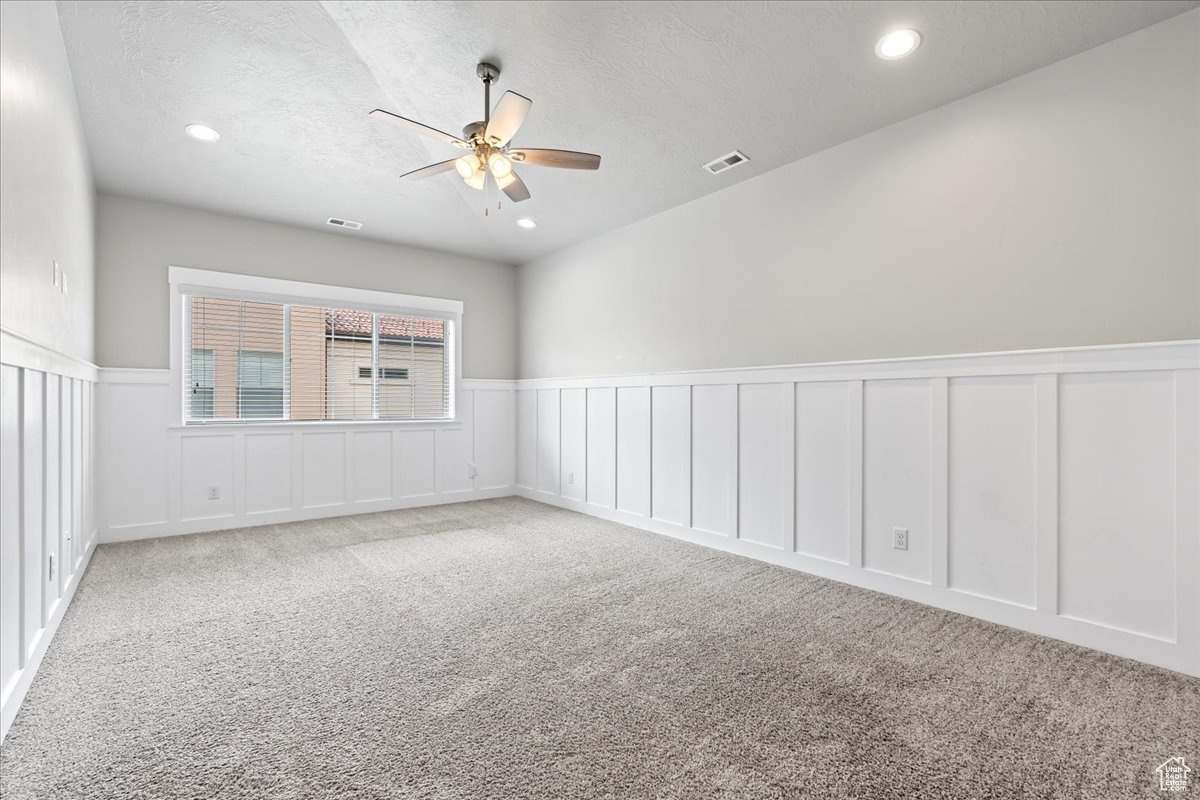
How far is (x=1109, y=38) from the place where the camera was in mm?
2352

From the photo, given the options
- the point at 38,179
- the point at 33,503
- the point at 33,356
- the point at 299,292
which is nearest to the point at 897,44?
the point at 38,179

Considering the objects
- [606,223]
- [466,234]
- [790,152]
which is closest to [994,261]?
[790,152]

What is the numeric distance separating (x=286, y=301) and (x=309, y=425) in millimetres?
1133

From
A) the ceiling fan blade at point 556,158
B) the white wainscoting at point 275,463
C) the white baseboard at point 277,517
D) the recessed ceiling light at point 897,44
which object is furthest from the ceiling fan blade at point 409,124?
the white baseboard at point 277,517

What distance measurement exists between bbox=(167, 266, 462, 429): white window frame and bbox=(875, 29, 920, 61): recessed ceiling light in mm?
4372

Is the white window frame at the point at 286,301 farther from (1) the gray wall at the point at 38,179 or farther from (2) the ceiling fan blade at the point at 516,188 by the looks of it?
(2) the ceiling fan blade at the point at 516,188

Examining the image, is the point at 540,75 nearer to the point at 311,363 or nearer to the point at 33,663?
the point at 33,663

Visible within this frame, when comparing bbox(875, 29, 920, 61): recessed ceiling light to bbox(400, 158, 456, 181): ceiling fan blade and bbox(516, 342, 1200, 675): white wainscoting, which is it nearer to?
bbox(516, 342, 1200, 675): white wainscoting

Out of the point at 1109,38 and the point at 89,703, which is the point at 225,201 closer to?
the point at 89,703

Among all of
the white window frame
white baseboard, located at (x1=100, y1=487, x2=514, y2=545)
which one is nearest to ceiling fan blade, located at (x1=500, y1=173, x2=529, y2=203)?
the white window frame

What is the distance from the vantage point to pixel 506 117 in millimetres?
2486

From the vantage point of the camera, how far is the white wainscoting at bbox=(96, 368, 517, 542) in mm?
4133

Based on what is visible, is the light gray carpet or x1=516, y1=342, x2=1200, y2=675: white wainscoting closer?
→ the light gray carpet

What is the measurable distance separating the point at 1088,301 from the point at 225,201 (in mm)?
5554
